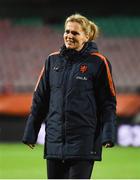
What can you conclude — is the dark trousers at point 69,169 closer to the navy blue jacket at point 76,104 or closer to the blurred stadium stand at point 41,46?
the navy blue jacket at point 76,104

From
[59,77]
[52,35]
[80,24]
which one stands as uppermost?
[80,24]

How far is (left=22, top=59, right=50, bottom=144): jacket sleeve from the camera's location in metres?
4.89

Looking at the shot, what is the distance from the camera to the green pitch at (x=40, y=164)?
34.6 feet

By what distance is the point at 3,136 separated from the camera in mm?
17859

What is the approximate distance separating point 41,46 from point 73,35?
18.6 meters

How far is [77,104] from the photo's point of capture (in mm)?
4727

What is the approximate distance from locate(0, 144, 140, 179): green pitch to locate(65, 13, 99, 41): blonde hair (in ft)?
18.1

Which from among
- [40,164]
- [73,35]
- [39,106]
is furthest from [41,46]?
[73,35]

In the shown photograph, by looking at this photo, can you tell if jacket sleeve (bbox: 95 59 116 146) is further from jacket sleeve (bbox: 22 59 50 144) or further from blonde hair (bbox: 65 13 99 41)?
jacket sleeve (bbox: 22 59 50 144)

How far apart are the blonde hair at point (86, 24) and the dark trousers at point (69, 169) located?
36.7 inches

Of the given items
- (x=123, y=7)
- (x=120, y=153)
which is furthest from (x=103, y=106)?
(x=123, y=7)

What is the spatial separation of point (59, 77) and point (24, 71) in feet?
57.0

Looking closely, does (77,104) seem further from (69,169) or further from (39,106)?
(69,169)

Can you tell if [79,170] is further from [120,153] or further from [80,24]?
[120,153]
